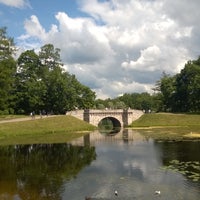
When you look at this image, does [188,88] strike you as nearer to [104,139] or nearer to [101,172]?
[104,139]

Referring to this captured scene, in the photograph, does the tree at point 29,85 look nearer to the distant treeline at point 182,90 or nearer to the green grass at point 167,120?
the green grass at point 167,120

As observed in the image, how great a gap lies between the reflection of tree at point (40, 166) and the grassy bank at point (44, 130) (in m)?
8.56

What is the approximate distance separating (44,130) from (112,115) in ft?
96.5

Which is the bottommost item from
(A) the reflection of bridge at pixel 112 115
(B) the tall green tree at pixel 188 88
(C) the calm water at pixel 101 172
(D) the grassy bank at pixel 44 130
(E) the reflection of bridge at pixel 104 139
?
(C) the calm water at pixel 101 172

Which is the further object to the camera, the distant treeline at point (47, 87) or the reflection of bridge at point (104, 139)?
the distant treeline at point (47, 87)

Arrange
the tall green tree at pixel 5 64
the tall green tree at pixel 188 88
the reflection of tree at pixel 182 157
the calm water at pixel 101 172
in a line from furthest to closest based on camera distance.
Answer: the tall green tree at pixel 188 88, the tall green tree at pixel 5 64, the reflection of tree at pixel 182 157, the calm water at pixel 101 172

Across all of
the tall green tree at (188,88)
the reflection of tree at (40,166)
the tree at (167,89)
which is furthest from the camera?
the tree at (167,89)

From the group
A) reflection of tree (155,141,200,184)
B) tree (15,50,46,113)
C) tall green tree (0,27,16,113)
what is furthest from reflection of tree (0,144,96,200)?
tree (15,50,46,113)

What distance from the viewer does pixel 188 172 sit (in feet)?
104

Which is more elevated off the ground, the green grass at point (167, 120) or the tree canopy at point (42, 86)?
the tree canopy at point (42, 86)

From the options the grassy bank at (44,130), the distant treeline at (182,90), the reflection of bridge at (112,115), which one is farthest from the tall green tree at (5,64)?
the distant treeline at (182,90)

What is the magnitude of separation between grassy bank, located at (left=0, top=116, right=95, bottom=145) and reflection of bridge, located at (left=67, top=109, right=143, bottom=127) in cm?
456

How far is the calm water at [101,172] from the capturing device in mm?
25812

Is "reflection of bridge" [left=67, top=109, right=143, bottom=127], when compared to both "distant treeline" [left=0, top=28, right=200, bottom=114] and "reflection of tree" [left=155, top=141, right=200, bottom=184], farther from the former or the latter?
"reflection of tree" [left=155, top=141, right=200, bottom=184]
